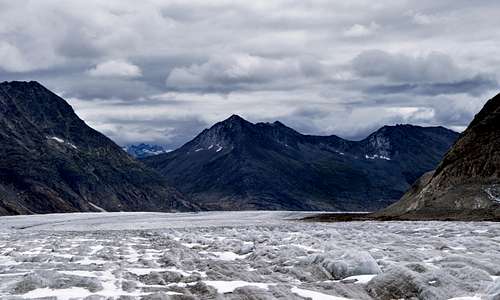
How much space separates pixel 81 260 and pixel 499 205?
71.1 meters

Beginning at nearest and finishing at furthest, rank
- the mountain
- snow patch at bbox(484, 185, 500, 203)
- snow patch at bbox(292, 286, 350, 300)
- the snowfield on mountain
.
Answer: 1. snow patch at bbox(292, 286, 350, 300)
2. the snowfield on mountain
3. snow patch at bbox(484, 185, 500, 203)
4. the mountain

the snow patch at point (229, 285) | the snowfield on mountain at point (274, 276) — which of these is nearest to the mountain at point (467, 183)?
the snowfield on mountain at point (274, 276)

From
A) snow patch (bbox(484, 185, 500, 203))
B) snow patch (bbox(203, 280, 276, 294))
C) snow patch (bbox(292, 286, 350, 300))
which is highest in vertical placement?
snow patch (bbox(484, 185, 500, 203))

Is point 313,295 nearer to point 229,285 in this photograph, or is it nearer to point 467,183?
point 229,285

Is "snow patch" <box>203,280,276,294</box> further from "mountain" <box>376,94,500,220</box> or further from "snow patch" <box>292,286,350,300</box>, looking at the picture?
"mountain" <box>376,94,500,220</box>

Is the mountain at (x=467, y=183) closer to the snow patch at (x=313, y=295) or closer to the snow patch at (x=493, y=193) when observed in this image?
the snow patch at (x=493, y=193)

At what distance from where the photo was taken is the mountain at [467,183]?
288 ft

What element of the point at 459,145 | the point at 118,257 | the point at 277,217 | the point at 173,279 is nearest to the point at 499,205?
the point at 459,145

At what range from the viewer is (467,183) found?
322 ft

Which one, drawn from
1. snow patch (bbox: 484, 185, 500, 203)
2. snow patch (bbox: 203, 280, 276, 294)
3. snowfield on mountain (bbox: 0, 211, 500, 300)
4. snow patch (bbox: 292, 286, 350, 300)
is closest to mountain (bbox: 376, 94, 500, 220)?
snow patch (bbox: 484, 185, 500, 203)

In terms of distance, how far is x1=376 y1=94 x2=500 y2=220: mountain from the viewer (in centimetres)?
8780

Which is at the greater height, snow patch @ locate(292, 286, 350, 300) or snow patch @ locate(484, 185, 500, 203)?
snow patch @ locate(484, 185, 500, 203)

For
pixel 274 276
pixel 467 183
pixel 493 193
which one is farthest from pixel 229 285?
pixel 467 183

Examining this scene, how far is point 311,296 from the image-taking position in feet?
60.3
